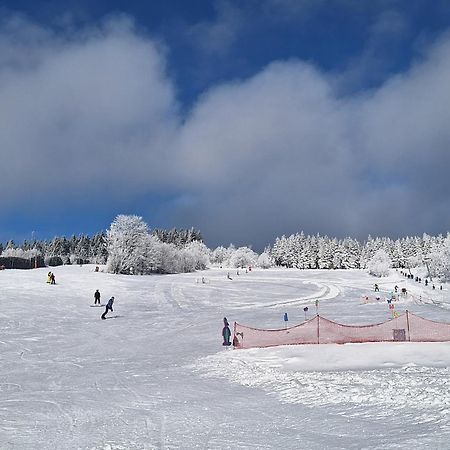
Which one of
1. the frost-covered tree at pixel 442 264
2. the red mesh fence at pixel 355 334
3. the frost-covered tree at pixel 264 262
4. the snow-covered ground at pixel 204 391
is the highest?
the frost-covered tree at pixel 264 262

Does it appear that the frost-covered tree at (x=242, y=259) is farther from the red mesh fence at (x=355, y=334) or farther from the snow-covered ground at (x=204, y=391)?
the red mesh fence at (x=355, y=334)

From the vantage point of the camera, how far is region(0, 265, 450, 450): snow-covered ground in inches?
329

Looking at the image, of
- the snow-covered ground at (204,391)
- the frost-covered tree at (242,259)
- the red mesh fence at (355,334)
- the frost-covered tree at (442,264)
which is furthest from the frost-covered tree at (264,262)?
the red mesh fence at (355,334)

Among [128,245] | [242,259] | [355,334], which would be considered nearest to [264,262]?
[242,259]

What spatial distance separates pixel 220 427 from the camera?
29.8ft

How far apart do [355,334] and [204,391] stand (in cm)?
987

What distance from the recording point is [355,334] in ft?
67.3

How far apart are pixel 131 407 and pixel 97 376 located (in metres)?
5.40

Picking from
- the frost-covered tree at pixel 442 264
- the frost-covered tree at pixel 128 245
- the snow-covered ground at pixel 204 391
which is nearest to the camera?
the snow-covered ground at pixel 204 391

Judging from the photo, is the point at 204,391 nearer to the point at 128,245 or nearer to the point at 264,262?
the point at 128,245

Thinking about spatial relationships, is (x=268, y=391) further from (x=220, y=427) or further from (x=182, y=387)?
(x=220, y=427)

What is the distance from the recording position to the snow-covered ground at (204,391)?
8367 millimetres

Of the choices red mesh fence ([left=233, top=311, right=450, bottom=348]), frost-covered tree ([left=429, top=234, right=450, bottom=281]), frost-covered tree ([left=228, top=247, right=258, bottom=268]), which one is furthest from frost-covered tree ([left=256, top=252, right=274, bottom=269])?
red mesh fence ([left=233, top=311, right=450, bottom=348])

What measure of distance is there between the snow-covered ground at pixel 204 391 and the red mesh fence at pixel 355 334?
1.74 meters
